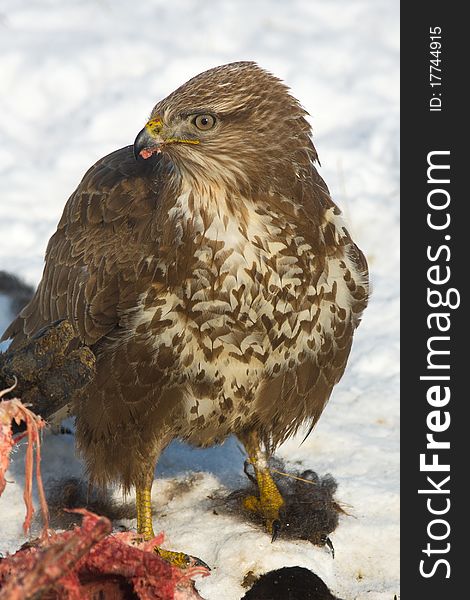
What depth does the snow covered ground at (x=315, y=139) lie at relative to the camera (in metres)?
4.73

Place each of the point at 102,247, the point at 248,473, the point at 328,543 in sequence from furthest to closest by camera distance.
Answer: the point at 248,473, the point at 328,543, the point at 102,247

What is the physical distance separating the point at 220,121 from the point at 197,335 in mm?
815

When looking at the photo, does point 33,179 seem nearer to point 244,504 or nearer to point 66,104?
point 66,104

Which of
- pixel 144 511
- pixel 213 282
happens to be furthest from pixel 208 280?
pixel 144 511

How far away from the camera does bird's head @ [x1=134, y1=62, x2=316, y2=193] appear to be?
13.1 ft

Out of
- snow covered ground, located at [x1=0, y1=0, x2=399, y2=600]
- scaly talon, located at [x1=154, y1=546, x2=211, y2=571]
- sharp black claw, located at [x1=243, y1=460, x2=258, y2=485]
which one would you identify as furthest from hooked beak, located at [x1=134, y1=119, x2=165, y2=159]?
sharp black claw, located at [x1=243, y1=460, x2=258, y2=485]

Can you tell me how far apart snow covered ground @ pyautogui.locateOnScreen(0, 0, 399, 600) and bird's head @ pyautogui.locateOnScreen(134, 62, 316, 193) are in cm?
166

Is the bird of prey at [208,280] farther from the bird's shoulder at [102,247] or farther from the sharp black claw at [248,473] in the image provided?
the sharp black claw at [248,473]

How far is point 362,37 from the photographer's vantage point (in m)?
9.19

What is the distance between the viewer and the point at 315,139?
322 inches

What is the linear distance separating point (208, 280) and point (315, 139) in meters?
4.39

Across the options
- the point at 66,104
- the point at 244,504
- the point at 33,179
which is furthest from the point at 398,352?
the point at 66,104

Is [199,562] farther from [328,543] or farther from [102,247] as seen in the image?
[102,247]

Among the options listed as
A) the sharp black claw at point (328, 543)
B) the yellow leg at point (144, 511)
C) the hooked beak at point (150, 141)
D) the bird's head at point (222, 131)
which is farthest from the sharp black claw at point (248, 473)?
the hooked beak at point (150, 141)
